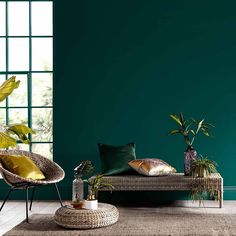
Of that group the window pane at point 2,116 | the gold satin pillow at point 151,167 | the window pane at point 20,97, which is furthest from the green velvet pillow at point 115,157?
the window pane at point 2,116

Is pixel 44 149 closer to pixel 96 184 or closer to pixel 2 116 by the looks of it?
pixel 2 116

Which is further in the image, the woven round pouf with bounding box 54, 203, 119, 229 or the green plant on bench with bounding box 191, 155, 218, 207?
the green plant on bench with bounding box 191, 155, 218, 207

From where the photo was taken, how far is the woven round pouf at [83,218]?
4766 millimetres

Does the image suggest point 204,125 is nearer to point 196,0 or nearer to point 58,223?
point 196,0

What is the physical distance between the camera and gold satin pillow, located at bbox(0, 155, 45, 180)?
5.76 metres

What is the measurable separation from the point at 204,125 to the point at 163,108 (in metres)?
0.59

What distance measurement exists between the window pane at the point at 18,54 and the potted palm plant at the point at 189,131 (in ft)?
7.21

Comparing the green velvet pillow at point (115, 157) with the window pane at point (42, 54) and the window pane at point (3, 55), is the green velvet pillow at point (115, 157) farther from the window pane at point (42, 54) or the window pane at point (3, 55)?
the window pane at point (3, 55)

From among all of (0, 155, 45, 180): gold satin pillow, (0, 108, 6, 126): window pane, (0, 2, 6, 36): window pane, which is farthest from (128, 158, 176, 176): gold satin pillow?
(0, 2, 6, 36): window pane

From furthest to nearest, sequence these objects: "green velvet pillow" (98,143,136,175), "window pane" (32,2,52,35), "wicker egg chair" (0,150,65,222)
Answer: "window pane" (32,2,52,35), "green velvet pillow" (98,143,136,175), "wicker egg chair" (0,150,65,222)

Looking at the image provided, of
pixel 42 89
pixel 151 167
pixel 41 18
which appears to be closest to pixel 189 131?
pixel 151 167

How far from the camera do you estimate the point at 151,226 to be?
5.04 metres

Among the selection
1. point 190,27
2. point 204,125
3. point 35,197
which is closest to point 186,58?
point 190,27

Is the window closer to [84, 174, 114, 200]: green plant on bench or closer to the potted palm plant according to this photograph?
[84, 174, 114, 200]: green plant on bench
